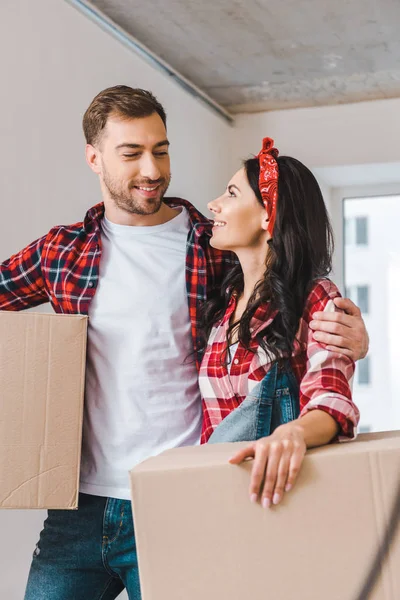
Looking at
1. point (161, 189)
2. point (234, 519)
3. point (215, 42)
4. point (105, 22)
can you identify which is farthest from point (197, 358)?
point (215, 42)

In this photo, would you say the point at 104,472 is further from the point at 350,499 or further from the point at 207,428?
the point at 350,499

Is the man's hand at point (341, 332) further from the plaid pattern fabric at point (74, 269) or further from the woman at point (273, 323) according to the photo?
the plaid pattern fabric at point (74, 269)

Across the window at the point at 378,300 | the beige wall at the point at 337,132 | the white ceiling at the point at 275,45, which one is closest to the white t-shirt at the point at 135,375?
the white ceiling at the point at 275,45

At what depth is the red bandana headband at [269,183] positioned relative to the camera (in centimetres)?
142

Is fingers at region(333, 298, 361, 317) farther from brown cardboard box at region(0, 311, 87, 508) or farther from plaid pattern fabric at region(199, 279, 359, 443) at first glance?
brown cardboard box at region(0, 311, 87, 508)

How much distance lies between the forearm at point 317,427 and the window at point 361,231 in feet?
9.86

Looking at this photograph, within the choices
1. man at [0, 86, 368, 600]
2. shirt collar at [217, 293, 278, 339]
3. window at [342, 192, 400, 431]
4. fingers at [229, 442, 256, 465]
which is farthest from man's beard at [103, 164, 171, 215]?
window at [342, 192, 400, 431]

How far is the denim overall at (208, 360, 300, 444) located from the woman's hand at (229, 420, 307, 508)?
0.23m

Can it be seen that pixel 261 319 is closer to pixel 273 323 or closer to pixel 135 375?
pixel 273 323

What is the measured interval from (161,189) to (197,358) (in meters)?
0.35

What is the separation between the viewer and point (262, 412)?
1.18 m

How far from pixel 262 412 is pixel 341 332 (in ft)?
0.53

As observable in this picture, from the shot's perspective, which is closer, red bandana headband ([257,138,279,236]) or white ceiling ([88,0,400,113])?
red bandana headband ([257,138,279,236])

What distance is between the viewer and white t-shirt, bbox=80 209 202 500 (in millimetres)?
1404
